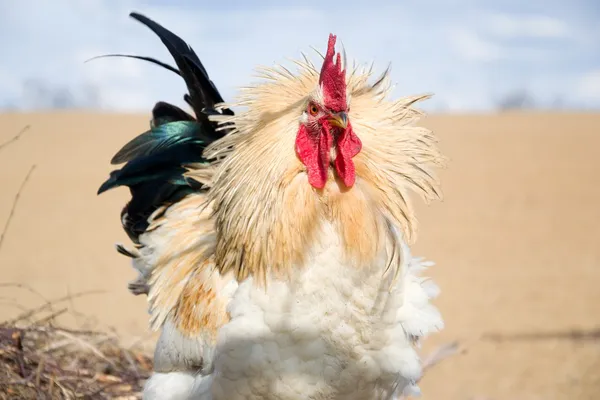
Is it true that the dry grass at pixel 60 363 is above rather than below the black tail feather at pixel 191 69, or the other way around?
below

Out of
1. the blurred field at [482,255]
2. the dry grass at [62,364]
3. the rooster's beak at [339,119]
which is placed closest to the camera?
the rooster's beak at [339,119]

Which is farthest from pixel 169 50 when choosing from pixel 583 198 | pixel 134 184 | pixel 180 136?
pixel 583 198

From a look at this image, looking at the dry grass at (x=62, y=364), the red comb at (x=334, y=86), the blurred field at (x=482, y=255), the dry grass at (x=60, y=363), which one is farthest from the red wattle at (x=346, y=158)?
the blurred field at (x=482, y=255)

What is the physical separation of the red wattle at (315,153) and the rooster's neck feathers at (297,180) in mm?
34

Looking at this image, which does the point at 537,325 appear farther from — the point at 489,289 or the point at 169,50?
the point at 169,50

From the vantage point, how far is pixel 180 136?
11.7 feet

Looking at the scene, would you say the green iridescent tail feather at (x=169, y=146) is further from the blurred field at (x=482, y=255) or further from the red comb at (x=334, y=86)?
the blurred field at (x=482, y=255)

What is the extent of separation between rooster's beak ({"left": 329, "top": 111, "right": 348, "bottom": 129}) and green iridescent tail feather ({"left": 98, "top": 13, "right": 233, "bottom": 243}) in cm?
79

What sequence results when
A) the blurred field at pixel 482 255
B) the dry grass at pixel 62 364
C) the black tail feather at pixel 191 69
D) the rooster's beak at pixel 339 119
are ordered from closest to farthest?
the rooster's beak at pixel 339 119 < the black tail feather at pixel 191 69 < the dry grass at pixel 62 364 < the blurred field at pixel 482 255

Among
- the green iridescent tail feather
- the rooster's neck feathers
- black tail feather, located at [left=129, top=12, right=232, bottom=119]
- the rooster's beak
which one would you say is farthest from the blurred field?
the rooster's beak

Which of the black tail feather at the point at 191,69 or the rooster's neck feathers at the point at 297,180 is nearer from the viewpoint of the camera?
the rooster's neck feathers at the point at 297,180

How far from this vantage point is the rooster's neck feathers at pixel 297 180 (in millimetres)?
2689

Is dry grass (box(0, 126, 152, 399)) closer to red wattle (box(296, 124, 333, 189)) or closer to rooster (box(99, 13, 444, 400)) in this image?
rooster (box(99, 13, 444, 400))

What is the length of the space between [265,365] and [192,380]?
0.46 m
